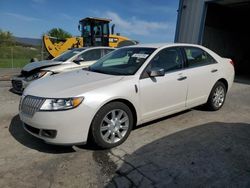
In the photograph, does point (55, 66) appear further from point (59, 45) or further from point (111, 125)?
point (59, 45)

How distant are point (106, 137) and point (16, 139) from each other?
1.54m

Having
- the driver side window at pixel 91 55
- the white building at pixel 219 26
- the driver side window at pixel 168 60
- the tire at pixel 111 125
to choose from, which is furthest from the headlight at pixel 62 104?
the white building at pixel 219 26

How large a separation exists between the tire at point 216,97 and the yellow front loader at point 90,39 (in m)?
10.7

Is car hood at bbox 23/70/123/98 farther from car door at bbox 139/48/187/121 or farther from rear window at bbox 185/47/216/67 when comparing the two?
rear window at bbox 185/47/216/67

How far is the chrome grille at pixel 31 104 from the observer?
329 cm

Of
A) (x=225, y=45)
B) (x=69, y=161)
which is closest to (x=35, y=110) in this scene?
(x=69, y=161)

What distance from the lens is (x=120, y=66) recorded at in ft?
14.3

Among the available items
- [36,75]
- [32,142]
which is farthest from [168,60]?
[36,75]

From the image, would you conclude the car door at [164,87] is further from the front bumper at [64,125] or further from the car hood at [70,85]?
the front bumper at [64,125]

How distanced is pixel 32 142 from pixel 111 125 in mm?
1315

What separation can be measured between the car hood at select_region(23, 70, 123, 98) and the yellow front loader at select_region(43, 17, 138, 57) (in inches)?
Result: 473

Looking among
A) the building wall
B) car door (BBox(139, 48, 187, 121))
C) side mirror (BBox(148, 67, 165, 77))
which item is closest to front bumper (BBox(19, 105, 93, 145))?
car door (BBox(139, 48, 187, 121))

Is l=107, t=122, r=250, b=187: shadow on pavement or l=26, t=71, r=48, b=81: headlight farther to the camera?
l=26, t=71, r=48, b=81: headlight

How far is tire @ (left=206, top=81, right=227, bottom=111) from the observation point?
17.3ft
